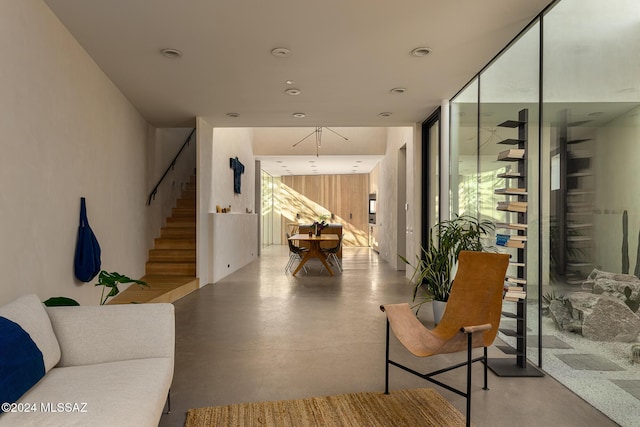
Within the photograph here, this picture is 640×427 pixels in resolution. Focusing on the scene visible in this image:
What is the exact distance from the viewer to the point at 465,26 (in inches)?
139

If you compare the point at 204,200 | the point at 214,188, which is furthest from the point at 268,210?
the point at 204,200

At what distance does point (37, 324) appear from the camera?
209cm

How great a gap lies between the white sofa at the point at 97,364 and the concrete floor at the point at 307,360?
19.1 inches

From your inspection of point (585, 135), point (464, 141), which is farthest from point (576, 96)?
point (464, 141)

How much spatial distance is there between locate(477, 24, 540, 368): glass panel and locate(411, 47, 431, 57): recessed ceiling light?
715 millimetres

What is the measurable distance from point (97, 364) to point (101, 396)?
19.9 inches

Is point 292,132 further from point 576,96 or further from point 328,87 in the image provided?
point 576,96

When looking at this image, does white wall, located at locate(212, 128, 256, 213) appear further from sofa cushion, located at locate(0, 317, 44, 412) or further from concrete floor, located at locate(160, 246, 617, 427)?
sofa cushion, located at locate(0, 317, 44, 412)

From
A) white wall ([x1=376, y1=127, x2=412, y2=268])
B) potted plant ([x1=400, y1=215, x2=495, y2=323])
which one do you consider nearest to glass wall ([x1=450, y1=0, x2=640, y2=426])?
potted plant ([x1=400, y1=215, x2=495, y2=323])

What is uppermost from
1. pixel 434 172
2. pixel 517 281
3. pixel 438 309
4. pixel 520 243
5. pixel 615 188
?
pixel 434 172

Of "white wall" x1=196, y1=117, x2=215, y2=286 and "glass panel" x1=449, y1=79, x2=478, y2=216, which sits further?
"white wall" x1=196, y1=117, x2=215, y2=286

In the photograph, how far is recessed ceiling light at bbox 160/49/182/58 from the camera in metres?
4.02

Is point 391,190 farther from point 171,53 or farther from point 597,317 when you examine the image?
point 597,317

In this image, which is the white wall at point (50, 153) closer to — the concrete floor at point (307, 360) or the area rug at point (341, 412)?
the concrete floor at point (307, 360)
